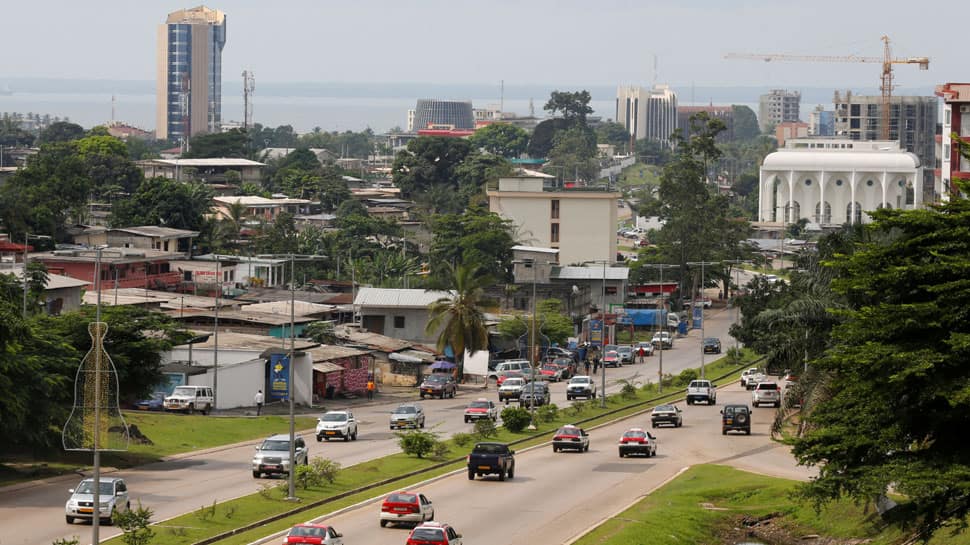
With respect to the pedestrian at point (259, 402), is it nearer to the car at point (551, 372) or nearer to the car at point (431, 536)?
the car at point (551, 372)

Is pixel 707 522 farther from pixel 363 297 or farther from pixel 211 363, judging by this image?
pixel 363 297

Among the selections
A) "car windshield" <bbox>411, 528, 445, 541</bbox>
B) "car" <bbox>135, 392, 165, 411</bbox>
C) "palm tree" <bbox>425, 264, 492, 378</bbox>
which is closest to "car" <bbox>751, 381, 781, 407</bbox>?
"palm tree" <bbox>425, 264, 492, 378</bbox>

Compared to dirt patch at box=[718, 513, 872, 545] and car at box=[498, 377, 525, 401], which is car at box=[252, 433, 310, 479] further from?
car at box=[498, 377, 525, 401]

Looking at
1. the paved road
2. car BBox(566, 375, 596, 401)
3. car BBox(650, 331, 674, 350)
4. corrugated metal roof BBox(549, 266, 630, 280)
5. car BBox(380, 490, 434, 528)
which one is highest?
corrugated metal roof BBox(549, 266, 630, 280)

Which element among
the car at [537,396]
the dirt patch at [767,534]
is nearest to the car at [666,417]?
the car at [537,396]

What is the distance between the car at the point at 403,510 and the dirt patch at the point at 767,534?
33.1 feet

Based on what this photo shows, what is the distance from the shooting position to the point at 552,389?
104062mm

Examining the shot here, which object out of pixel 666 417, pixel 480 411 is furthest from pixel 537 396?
pixel 666 417

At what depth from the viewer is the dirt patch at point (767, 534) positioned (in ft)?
174

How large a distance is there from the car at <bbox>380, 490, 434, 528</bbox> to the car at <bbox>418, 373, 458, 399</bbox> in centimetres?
4631

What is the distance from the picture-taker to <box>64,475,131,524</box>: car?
158 feet

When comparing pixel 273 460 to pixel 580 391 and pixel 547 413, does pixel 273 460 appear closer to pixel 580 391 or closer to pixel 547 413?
pixel 547 413

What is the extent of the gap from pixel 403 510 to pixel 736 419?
30.8 meters

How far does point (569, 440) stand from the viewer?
71000 mm
